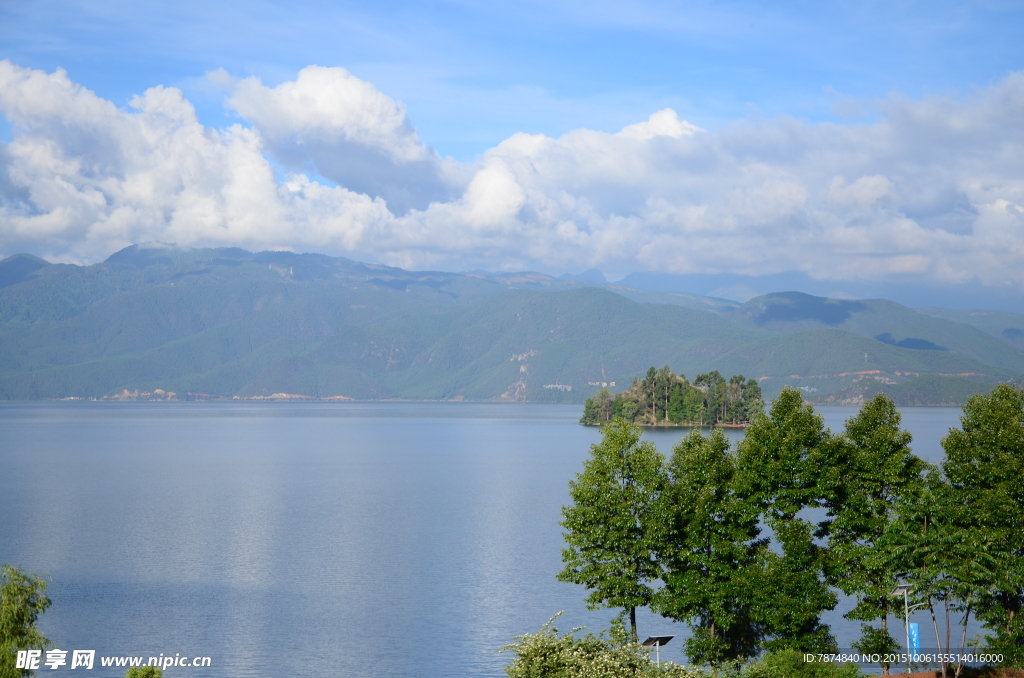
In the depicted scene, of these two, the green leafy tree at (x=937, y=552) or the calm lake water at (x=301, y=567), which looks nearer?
the green leafy tree at (x=937, y=552)

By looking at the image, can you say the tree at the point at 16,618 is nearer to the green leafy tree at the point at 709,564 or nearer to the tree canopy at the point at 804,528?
the tree canopy at the point at 804,528

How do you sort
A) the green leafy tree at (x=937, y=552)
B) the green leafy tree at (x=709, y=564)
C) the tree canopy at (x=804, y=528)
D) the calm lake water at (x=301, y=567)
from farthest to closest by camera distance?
the calm lake water at (x=301, y=567) < the green leafy tree at (x=709, y=564) < the tree canopy at (x=804, y=528) < the green leafy tree at (x=937, y=552)

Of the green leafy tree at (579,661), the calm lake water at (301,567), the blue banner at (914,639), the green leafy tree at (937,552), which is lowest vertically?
the calm lake water at (301,567)

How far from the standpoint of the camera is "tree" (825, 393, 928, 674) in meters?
44.3

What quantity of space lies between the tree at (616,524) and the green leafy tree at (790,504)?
4987 mm

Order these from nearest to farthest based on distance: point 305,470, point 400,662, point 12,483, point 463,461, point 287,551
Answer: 1. point 400,662
2. point 287,551
3. point 12,483
4. point 305,470
5. point 463,461

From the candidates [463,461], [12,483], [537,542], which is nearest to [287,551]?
[537,542]

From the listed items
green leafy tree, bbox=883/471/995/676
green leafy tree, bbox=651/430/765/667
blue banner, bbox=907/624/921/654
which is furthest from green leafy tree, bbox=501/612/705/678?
blue banner, bbox=907/624/921/654

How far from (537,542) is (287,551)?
73.5 feet

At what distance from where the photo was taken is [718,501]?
155 feet

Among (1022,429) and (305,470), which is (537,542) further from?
(305,470)

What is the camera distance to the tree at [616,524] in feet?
150

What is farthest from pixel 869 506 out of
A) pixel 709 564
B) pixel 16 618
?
pixel 16 618

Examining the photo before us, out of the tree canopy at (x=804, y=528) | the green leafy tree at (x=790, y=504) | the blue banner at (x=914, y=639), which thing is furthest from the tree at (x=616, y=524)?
the blue banner at (x=914, y=639)
